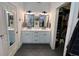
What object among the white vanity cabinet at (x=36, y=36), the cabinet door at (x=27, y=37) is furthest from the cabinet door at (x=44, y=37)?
the cabinet door at (x=27, y=37)

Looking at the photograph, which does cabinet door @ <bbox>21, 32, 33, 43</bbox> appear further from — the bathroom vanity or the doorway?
the doorway

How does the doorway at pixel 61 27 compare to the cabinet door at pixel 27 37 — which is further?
the cabinet door at pixel 27 37

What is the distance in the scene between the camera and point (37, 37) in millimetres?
3791

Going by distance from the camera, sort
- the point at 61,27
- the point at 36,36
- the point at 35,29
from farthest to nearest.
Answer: the point at 35,29 → the point at 36,36 → the point at 61,27

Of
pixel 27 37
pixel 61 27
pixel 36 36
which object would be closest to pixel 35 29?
pixel 36 36

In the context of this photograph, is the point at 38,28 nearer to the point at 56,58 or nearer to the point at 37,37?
the point at 37,37

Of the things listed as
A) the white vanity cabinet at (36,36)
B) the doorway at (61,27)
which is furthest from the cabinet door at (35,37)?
the doorway at (61,27)

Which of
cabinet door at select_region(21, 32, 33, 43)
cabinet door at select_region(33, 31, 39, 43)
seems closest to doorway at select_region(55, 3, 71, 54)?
cabinet door at select_region(33, 31, 39, 43)

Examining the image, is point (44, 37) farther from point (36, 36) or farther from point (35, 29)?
point (35, 29)

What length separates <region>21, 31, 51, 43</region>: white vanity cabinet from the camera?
3746mm

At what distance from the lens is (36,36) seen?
3783 mm

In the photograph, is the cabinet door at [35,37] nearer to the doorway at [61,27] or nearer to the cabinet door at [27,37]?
the cabinet door at [27,37]

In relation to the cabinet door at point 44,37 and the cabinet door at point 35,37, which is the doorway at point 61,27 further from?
the cabinet door at point 35,37

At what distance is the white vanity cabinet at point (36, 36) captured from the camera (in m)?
3.75
